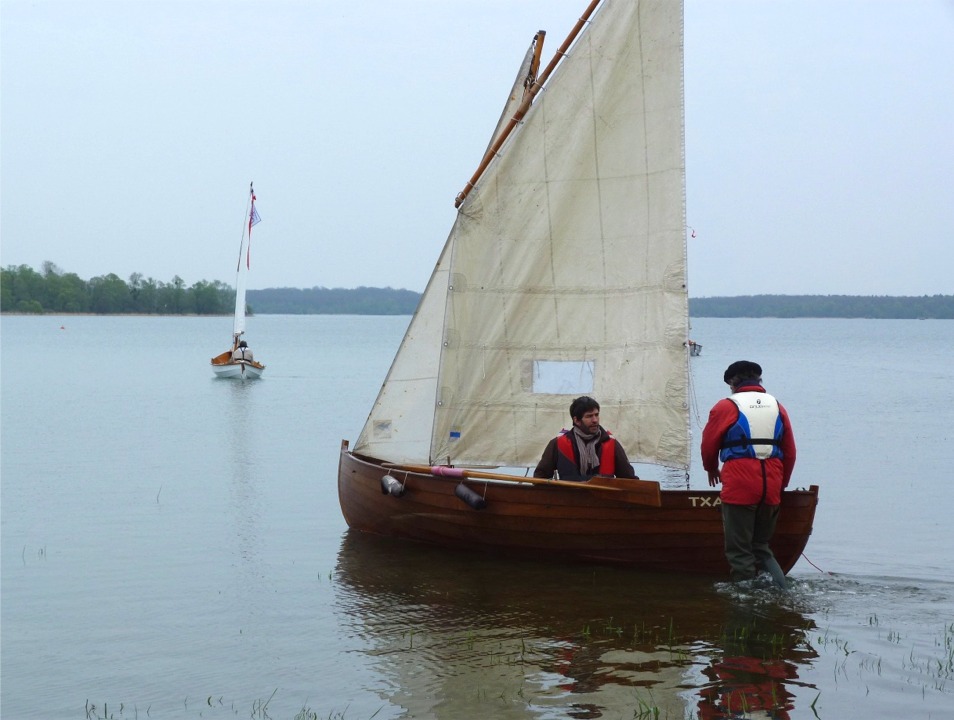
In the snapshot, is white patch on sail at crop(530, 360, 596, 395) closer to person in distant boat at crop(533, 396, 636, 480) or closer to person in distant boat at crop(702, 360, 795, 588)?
person in distant boat at crop(533, 396, 636, 480)

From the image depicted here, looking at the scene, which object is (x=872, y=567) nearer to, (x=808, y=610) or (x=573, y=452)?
(x=808, y=610)

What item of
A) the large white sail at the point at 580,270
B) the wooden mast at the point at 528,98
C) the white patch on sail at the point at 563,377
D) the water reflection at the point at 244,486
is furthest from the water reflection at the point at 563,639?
the wooden mast at the point at 528,98

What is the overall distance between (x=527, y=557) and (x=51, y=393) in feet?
120

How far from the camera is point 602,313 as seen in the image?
1342cm

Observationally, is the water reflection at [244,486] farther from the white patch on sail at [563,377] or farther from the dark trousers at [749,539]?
the dark trousers at [749,539]

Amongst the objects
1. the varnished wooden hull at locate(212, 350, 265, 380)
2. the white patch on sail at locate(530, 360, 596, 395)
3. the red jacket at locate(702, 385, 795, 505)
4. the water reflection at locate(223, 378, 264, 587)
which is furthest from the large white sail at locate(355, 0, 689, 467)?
the varnished wooden hull at locate(212, 350, 265, 380)

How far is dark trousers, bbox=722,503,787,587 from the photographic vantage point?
438 inches

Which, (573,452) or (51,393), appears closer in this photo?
(573,452)

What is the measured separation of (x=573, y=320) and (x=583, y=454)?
183 centimetres

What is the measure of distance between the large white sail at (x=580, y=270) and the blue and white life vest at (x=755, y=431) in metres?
2.15

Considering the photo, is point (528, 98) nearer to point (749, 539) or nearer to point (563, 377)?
point (563, 377)

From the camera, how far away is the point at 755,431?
425 inches

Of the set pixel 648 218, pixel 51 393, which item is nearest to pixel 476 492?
pixel 648 218

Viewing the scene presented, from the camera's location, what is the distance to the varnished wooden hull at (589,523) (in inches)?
471
